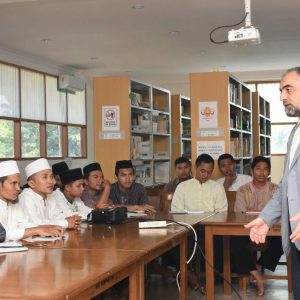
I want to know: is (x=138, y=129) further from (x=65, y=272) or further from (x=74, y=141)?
(x=65, y=272)

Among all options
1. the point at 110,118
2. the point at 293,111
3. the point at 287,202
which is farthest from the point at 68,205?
the point at 110,118

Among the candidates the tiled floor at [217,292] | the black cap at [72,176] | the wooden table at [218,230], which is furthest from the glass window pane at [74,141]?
the wooden table at [218,230]

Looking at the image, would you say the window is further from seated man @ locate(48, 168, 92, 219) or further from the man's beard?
the man's beard

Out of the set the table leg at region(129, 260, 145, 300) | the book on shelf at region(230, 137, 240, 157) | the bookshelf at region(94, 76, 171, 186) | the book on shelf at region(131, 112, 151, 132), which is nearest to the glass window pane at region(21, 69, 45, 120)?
the bookshelf at region(94, 76, 171, 186)

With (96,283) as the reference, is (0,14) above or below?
above

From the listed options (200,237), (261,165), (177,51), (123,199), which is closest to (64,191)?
(123,199)

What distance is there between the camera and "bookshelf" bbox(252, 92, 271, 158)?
10.5m

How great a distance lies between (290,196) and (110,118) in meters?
4.84

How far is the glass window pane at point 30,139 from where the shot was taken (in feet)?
30.3

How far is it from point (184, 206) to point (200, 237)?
410 mm

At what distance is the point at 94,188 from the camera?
551 cm

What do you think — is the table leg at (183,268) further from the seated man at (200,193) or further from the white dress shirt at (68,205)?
the seated man at (200,193)

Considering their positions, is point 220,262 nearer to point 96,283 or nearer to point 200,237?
point 200,237

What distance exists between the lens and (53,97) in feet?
33.1
